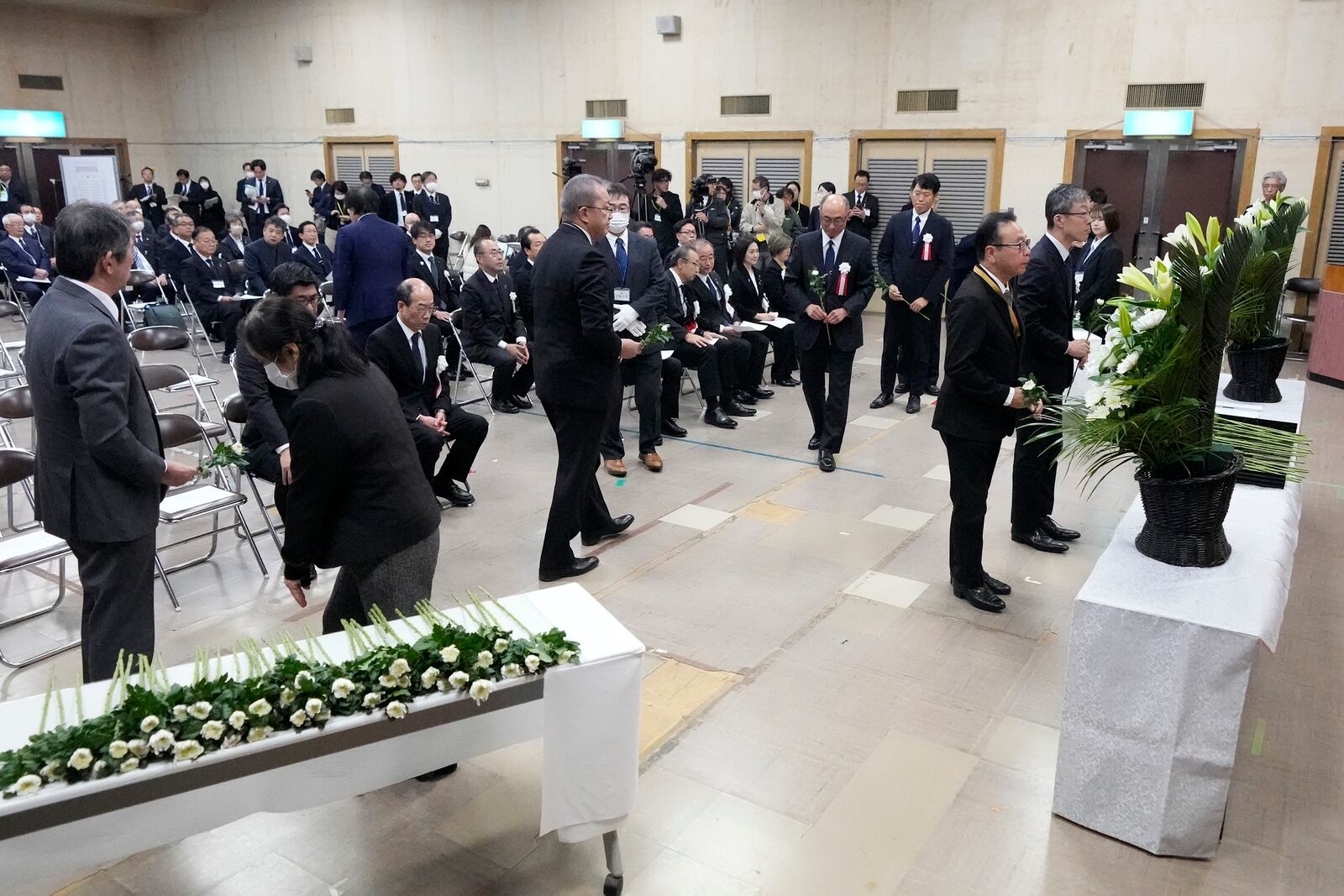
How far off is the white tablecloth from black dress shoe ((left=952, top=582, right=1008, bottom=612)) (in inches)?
54.7

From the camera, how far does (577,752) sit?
2506mm

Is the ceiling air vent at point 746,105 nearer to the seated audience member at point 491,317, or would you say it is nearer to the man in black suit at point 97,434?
the seated audience member at point 491,317

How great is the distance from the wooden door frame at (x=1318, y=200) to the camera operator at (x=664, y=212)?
625cm

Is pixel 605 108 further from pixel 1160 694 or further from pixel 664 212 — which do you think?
pixel 1160 694

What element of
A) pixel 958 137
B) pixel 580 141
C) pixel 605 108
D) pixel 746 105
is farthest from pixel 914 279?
pixel 580 141

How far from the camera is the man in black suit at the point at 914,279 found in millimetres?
7762

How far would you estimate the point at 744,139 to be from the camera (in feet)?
43.8

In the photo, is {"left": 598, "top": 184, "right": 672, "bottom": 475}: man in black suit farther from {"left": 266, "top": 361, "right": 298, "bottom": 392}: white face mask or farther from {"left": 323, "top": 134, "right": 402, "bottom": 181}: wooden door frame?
{"left": 323, "top": 134, "right": 402, "bottom": 181}: wooden door frame

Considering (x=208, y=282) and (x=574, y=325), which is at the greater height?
(x=574, y=325)

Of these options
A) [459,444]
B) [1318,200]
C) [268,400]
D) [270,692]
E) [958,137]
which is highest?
[958,137]

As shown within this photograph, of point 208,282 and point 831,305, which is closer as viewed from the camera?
point 831,305

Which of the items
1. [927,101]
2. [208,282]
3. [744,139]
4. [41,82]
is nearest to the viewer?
[208,282]

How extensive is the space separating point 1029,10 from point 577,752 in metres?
11.1

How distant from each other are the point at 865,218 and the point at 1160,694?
954 cm
